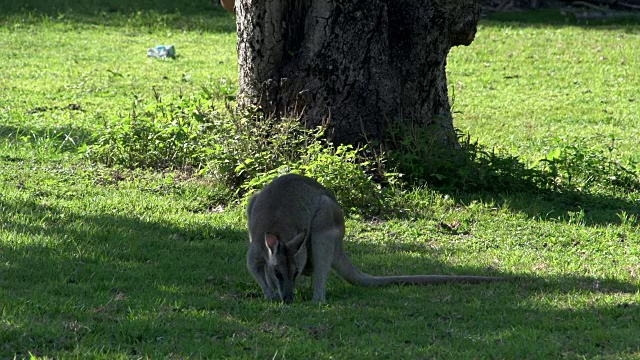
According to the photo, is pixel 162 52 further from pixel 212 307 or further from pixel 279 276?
pixel 212 307

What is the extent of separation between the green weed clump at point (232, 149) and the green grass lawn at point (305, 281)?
0.83 ft

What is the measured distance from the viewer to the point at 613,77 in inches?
695

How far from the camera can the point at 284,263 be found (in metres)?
6.80

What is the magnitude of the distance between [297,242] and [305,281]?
3.85 ft

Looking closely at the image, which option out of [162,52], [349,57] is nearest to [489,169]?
[349,57]

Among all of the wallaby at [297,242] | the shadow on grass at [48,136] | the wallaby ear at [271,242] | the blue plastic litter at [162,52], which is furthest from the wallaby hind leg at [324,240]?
the blue plastic litter at [162,52]

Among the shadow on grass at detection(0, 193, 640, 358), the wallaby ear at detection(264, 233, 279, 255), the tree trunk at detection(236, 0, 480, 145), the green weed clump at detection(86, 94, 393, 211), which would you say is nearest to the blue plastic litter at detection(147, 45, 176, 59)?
the green weed clump at detection(86, 94, 393, 211)

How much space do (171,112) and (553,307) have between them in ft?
19.5

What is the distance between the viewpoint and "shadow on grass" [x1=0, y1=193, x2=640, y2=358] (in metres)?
5.85

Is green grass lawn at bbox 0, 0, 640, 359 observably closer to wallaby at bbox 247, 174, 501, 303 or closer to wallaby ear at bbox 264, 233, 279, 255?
wallaby at bbox 247, 174, 501, 303

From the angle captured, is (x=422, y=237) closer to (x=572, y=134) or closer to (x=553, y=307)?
(x=553, y=307)

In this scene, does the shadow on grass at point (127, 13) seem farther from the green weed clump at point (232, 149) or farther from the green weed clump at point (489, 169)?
the green weed clump at point (489, 169)

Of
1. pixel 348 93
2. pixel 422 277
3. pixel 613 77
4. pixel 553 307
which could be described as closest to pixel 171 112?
pixel 348 93

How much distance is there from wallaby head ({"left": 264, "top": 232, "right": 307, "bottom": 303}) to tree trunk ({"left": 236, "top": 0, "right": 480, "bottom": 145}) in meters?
3.43
